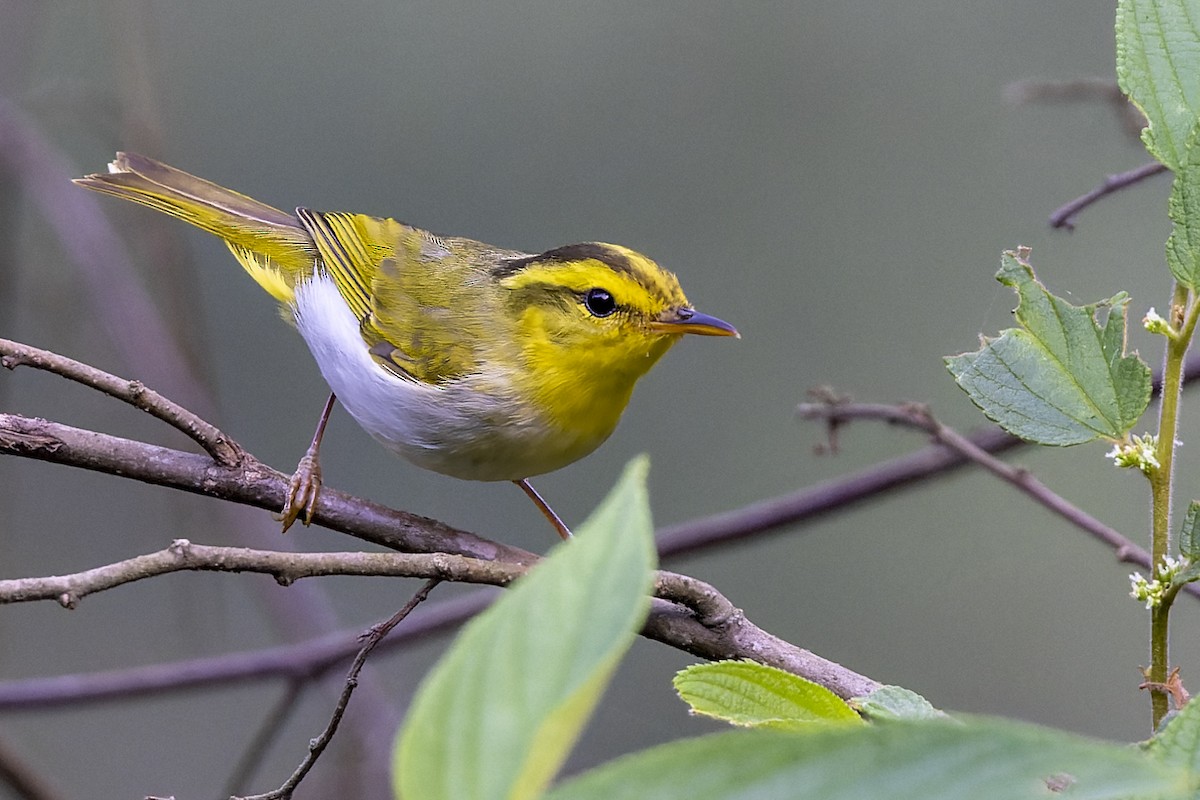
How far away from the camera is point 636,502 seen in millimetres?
559

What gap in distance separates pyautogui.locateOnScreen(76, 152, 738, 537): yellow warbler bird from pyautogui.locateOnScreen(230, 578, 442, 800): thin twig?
1.07 meters

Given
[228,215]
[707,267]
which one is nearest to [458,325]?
[228,215]

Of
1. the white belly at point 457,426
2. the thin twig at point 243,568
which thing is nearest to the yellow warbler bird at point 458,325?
the white belly at point 457,426

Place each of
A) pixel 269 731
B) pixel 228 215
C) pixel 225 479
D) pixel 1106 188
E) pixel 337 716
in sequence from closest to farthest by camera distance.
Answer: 1. pixel 337 716
2. pixel 225 479
3. pixel 1106 188
4. pixel 269 731
5. pixel 228 215

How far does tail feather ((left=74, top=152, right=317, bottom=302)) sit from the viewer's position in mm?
3422

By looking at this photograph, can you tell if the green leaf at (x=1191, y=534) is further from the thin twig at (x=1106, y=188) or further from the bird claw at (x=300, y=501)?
the bird claw at (x=300, y=501)

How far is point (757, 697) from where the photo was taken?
1.01 meters

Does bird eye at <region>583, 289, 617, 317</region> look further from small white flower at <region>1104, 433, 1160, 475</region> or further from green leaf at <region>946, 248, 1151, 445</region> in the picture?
small white flower at <region>1104, 433, 1160, 475</region>

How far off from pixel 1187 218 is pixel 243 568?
3.12 feet

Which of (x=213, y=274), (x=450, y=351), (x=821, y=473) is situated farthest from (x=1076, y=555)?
(x=213, y=274)

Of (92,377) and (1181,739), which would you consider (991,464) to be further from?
(92,377)

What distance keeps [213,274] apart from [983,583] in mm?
4250

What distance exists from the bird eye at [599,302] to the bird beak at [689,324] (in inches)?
5.2

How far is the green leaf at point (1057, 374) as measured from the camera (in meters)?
1.11
